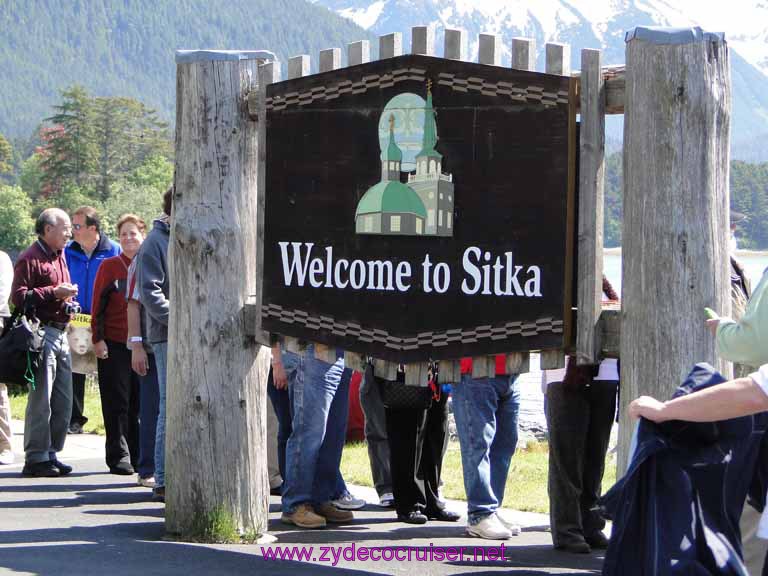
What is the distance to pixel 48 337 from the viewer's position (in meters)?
8.84

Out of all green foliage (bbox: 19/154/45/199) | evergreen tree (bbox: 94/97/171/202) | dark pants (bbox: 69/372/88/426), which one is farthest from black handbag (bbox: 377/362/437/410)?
green foliage (bbox: 19/154/45/199)

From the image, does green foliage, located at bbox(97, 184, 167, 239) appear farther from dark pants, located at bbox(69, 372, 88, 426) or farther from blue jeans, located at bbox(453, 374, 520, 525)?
blue jeans, located at bbox(453, 374, 520, 525)

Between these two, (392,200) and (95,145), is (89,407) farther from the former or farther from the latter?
(95,145)

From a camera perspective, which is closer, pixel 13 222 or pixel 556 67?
pixel 556 67

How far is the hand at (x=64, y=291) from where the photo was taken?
859 centimetres

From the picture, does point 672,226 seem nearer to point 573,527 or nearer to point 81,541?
point 573,527

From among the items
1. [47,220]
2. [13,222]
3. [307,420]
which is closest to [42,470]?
[47,220]

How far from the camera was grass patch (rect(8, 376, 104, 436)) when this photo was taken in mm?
11164

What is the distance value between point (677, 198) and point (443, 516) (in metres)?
2.83

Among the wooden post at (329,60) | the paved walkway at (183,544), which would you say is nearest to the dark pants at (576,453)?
the paved walkway at (183,544)

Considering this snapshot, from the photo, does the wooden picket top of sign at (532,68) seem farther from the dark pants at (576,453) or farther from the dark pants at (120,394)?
the dark pants at (120,394)

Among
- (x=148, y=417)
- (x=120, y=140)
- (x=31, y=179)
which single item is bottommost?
(x=148, y=417)

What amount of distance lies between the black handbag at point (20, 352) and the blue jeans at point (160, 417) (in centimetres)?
140

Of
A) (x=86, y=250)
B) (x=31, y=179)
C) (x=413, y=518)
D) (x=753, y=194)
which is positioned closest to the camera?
(x=413, y=518)
